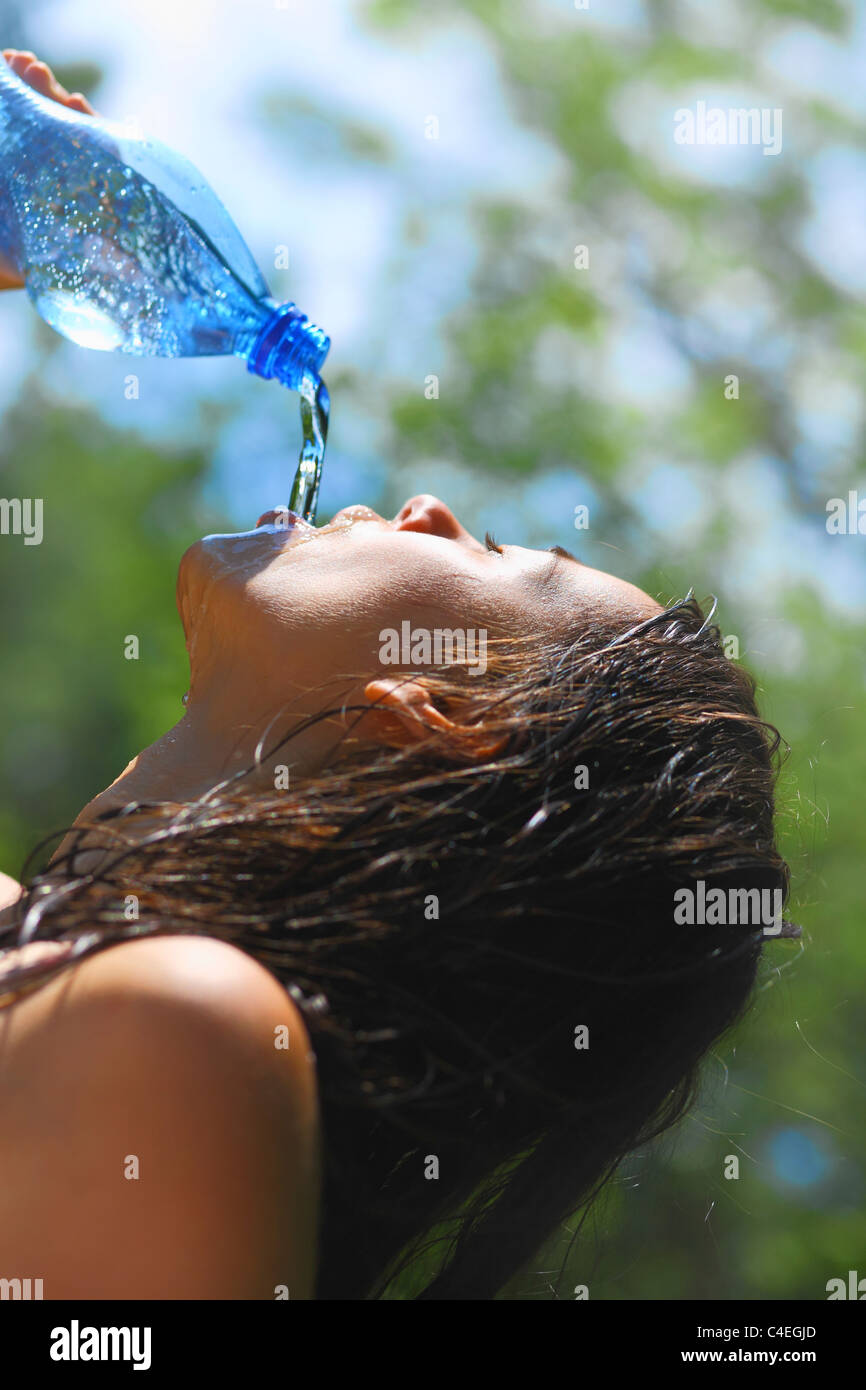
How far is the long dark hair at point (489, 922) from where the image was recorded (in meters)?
1.58

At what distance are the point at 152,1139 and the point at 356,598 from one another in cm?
92

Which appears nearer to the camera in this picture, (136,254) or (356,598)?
(356,598)

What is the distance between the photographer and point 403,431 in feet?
24.4

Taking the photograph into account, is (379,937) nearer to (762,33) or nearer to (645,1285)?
(645,1285)

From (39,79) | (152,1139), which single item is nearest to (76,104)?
(39,79)

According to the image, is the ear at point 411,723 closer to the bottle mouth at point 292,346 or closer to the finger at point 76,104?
the bottle mouth at point 292,346

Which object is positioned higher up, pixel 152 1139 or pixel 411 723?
pixel 411 723

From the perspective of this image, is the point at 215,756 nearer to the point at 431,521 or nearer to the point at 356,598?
the point at 356,598

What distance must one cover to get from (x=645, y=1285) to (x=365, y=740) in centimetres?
606

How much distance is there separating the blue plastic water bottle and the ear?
562 millimetres

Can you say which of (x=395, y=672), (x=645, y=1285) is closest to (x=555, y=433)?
(x=645, y=1285)

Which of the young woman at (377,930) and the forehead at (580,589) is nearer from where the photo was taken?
the young woman at (377,930)

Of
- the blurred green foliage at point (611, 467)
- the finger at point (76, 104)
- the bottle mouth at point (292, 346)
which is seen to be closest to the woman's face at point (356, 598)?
the bottle mouth at point (292, 346)

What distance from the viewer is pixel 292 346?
7.65ft
